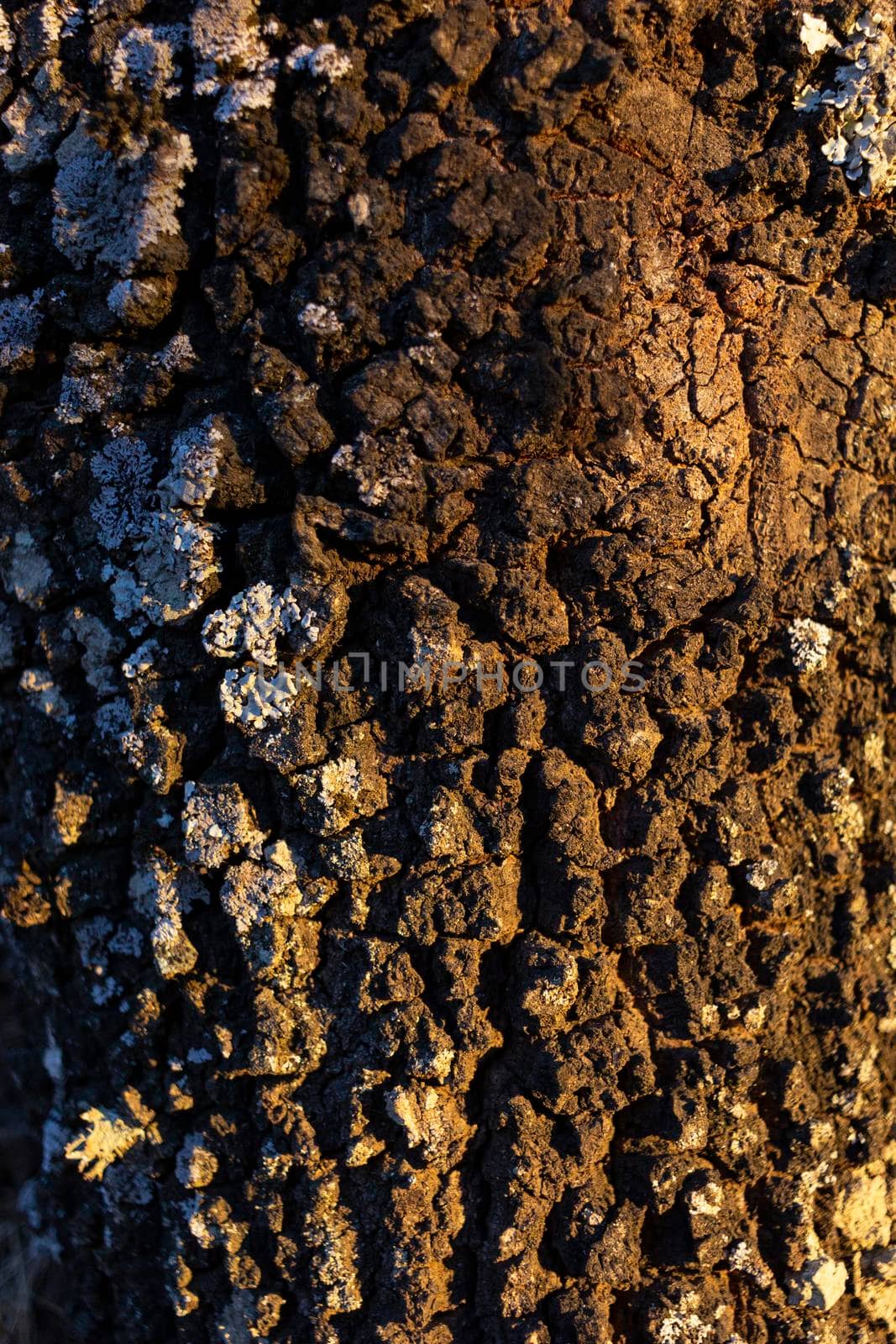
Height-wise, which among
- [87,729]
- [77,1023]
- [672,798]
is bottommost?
[77,1023]

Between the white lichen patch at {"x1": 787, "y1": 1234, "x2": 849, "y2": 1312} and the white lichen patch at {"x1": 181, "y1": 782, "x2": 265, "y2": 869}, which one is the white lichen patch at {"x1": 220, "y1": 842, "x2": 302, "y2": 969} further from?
the white lichen patch at {"x1": 787, "y1": 1234, "x2": 849, "y2": 1312}

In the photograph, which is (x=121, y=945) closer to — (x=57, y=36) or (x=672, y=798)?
(x=672, y=798)

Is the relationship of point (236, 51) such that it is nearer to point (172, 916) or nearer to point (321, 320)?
point (321, 320)

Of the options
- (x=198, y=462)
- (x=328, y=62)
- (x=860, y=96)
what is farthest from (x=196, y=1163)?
(x=860, y=96)

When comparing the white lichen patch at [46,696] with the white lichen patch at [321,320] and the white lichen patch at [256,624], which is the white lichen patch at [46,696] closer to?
the white lichen patch at [256,624]

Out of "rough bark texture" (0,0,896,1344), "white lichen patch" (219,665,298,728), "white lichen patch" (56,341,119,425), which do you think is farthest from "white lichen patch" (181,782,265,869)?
"white lichen patch" (56,341,119,425)

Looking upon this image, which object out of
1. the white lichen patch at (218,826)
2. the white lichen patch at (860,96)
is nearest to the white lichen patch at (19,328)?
the white lichen patch at (218,826)

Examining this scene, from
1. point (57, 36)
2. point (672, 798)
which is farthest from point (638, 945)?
point (57, 36)

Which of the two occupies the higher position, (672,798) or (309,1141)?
(672,798)
